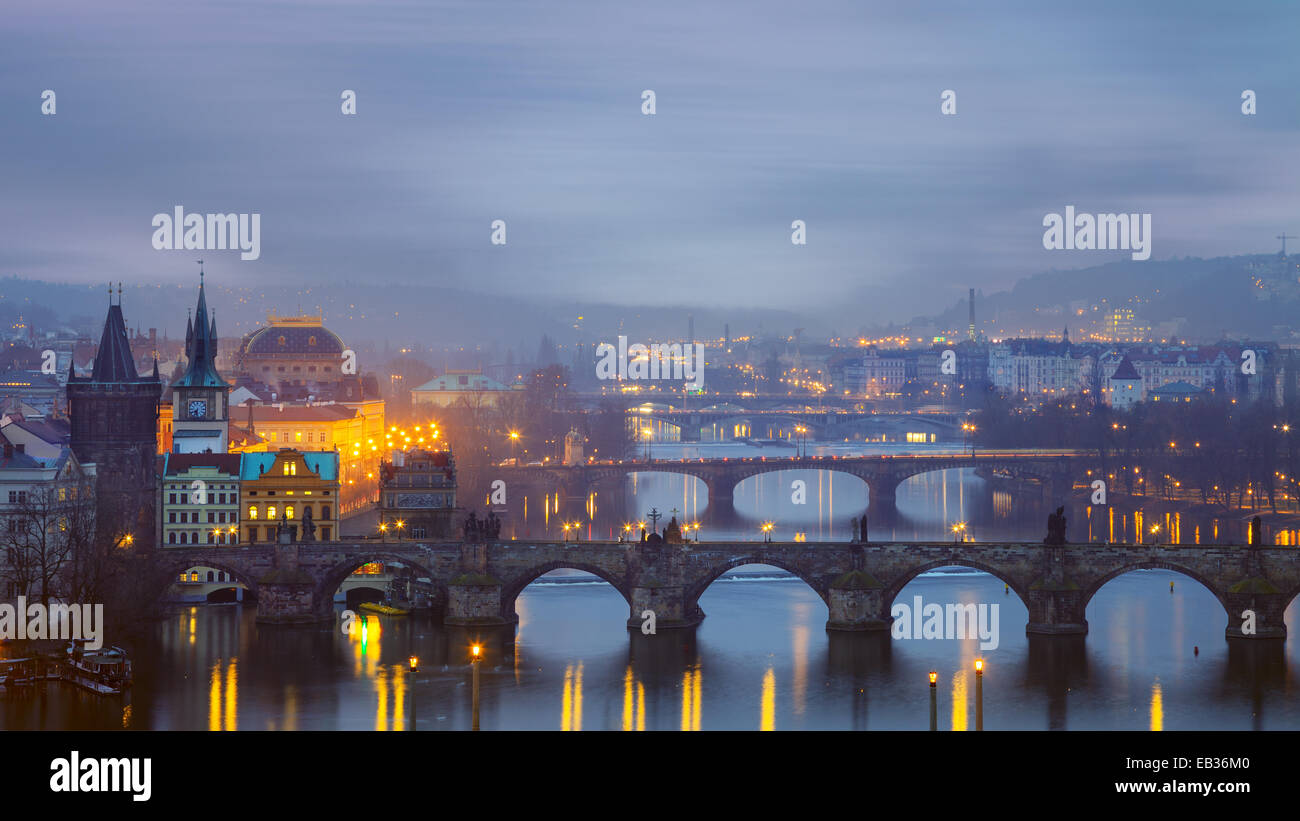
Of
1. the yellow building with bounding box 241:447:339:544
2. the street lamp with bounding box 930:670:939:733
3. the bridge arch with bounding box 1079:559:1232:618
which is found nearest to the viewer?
the street lamp with bounding box 930:670:939:733

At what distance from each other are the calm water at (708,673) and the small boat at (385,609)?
1.85ft

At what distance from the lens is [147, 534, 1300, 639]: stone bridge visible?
6638 centimetres

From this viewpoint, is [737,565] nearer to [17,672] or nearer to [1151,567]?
[1151,567]

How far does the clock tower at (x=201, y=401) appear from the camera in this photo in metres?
90.6

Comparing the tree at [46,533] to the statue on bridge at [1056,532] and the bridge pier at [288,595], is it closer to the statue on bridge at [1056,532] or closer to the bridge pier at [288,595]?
the bridge pier at [288,595]

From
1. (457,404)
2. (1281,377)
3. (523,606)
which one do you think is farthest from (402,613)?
(1281,377)

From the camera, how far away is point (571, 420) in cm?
16825

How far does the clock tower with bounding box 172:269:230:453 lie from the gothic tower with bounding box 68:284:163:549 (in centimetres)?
935

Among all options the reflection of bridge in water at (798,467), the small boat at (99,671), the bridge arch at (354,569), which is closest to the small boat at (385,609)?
the bridge arch at (354,569)

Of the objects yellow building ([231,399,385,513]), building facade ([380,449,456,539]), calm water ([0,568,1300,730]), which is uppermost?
yellow building ([231,399,385,513])

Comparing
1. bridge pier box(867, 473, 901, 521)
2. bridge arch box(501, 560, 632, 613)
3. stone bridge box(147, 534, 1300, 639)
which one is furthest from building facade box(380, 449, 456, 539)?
bridge pier box(867, 473, 901, 521)

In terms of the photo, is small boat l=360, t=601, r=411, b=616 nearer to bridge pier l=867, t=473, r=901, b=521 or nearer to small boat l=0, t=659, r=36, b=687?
small boat l=0, t=659, r=36, b=687
